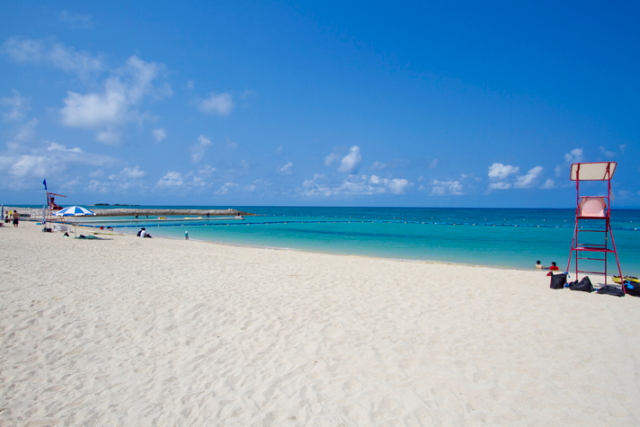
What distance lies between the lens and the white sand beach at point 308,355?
10.8 ft

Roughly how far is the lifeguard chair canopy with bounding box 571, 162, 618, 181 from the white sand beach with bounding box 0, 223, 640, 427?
289 cm

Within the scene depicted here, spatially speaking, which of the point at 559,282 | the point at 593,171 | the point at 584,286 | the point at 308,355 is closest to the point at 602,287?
the point at 584,286

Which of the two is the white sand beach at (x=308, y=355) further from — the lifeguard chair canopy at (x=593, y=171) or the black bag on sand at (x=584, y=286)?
the lifeguard chair canopy at (x=593, y=171)

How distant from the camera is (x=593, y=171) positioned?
27.0ft

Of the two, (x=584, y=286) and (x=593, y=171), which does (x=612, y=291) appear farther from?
(x=593, y=171)

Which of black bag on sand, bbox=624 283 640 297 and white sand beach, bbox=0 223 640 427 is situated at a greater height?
black bag on sand, bbox=624 283 640 297

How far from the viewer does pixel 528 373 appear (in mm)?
4031

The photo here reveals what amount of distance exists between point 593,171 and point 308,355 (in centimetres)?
842

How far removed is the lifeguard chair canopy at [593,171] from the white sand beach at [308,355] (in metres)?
2.89

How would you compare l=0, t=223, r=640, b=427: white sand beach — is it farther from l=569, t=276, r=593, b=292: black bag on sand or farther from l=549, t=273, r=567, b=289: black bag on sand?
l=549, t=273, r=567, b=289: black bag on sand

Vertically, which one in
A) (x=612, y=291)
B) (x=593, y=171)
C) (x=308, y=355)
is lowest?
(x=308, y=355)

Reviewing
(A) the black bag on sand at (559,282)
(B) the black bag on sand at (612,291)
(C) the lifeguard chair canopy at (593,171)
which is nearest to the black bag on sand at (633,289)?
(B) the black bag on sand at (612,291)

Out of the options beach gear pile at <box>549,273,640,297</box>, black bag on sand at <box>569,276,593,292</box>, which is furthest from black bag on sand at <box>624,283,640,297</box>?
black bag on sand at <box>569,276,593,292</box>

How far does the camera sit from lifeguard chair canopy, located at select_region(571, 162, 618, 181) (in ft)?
26.2
